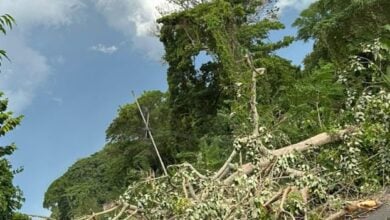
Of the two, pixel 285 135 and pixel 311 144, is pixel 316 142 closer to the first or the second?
pixel 311 144

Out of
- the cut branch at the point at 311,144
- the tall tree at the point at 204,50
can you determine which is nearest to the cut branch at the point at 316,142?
the cut branch at the point at 311,144

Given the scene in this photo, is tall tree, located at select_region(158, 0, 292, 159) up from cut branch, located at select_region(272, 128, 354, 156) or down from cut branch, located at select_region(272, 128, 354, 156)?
up

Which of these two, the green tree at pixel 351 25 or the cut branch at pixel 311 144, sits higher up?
the green tree at pixel 351 25

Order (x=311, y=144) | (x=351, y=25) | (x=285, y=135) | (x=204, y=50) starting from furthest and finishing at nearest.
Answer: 1. (x=204, y=50)
2. (x=351, y=25)
3. (x=285, y=135)
4. (x=311, y=144)

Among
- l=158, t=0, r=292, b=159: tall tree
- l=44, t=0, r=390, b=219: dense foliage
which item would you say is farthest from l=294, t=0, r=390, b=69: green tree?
l=158, t=0, r=292, b=159: tall tree

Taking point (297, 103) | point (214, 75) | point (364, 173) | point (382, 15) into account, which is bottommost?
point (364, 173)

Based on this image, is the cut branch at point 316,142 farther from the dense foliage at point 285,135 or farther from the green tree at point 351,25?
the green tree at point 351,25

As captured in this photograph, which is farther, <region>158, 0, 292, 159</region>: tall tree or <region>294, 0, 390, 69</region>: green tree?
<region>158, 0, 292, 159</region>: tall tree

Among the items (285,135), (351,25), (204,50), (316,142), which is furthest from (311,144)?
(204,50)

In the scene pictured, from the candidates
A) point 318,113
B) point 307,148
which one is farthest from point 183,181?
point 318,113

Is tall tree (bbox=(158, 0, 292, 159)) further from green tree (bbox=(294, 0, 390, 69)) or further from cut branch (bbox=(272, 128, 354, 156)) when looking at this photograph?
cut branch (bbox=(272, 128, 354, 156))

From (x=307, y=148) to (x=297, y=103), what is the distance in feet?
13.0

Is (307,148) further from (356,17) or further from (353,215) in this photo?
(356,17)

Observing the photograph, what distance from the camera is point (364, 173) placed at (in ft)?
25.9
